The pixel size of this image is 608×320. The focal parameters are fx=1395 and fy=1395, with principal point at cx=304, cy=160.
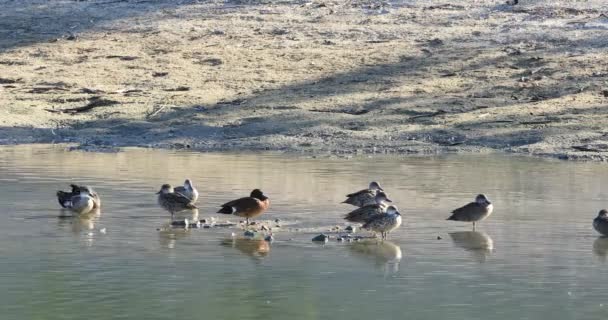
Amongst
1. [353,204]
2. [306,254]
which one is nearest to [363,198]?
[353,204]

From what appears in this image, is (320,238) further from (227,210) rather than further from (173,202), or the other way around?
(173,202)

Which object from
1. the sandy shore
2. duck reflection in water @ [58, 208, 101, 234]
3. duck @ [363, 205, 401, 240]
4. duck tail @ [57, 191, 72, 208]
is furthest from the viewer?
the sandy shore

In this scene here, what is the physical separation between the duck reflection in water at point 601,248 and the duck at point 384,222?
2.00m

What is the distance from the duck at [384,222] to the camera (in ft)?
46.5

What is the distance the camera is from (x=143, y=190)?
18.7 meters

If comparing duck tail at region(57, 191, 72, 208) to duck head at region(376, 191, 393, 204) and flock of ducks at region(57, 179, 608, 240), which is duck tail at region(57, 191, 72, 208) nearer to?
flock of ducks at region(57, 179, 608, 240)

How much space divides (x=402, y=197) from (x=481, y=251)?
4.38m

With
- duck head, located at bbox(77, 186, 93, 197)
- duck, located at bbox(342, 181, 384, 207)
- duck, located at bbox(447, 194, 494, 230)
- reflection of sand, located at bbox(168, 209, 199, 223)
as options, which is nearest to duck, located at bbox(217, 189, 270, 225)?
reflection of sand, located at bbox(168, 209, 199, 223)

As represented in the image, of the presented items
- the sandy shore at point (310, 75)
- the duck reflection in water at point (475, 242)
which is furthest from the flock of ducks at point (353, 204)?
the sandy shore at point (310, 75)

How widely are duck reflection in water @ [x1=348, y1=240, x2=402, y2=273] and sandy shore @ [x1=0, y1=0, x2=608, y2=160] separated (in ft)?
33.8

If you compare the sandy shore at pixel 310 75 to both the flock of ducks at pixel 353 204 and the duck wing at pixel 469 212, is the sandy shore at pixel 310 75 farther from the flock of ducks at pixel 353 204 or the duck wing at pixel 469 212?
the duck wing at pixel 469 212

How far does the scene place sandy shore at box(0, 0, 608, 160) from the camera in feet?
87.5

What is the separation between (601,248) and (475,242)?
1268 millimetres

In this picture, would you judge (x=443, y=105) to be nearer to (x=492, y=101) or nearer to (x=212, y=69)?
(x=492, y=101)
